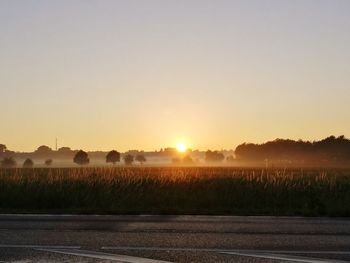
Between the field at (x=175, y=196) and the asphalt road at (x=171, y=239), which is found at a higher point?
the field at (x=175, y=196)

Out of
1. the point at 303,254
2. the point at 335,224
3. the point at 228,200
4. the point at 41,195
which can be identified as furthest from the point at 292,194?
the point at 303,254

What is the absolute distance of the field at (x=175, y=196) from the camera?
66.0ft

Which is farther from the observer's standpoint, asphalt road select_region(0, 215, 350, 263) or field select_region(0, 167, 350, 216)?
field select_region(0, 167, 350, 216)

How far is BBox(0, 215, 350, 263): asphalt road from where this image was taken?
31.5ft

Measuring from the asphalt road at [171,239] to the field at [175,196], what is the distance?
9.70 ft

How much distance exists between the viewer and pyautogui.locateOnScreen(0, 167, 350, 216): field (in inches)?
792

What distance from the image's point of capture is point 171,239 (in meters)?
11.7

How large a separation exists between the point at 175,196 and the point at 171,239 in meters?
13.5

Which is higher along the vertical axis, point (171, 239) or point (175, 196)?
point (175, 196)

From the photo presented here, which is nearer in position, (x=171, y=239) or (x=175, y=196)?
(x=171, y=239)

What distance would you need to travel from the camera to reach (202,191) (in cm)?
2702

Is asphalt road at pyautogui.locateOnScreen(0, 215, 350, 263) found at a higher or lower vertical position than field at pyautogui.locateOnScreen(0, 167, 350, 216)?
lower

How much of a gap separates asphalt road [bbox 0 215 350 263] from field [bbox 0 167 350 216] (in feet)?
9.70

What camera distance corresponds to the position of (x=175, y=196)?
992 inches
